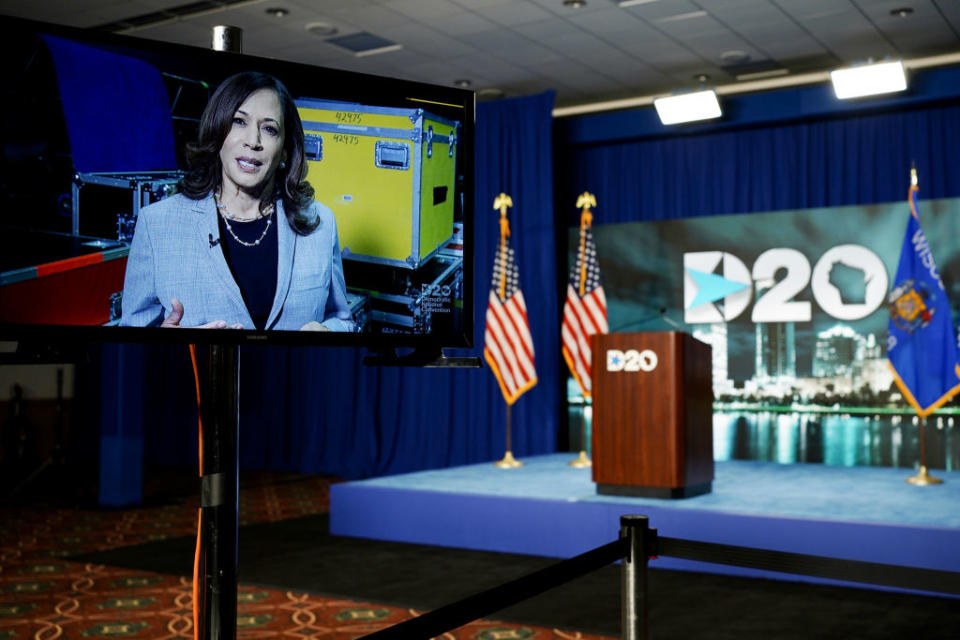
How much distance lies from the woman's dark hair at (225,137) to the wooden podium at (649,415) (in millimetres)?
3392

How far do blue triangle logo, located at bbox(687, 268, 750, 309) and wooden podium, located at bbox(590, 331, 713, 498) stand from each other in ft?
8.48

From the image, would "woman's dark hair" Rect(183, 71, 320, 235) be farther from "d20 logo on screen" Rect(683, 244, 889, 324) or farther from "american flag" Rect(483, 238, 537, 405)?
"d20 logo on screen" Rect(683, 244, 889, 324)

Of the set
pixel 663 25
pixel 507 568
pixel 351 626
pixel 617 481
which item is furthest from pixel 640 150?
pixel 351 626

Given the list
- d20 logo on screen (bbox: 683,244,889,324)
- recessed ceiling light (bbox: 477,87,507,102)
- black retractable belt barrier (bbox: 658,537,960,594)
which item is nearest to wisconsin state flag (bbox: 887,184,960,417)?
d20 logo on screen (bbox: 683,244,889,324)

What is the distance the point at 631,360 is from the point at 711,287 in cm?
298

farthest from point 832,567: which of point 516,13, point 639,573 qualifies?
point 516,13

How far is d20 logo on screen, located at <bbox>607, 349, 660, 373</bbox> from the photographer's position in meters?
4.85

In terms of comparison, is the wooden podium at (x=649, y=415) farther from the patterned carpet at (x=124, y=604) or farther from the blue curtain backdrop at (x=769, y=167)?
the blue curtain backdrop at (x=769, y=167)

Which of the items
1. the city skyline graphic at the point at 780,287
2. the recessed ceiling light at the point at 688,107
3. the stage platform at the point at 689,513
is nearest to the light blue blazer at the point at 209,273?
the stage platform at the point at 689,513

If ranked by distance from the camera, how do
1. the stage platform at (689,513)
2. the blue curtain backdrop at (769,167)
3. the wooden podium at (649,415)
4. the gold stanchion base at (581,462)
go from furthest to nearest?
1. the blue curtain backdrop at (769,167)
2. the gold stanchion base at (581,462)
3. the wooden podium at (649,415)
4. the stage platform at (689,513)

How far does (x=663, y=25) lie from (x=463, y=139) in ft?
15.9

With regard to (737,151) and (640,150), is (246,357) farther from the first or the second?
(737,151)

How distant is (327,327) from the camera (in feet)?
5.47

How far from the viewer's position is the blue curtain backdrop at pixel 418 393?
8.07 meters
